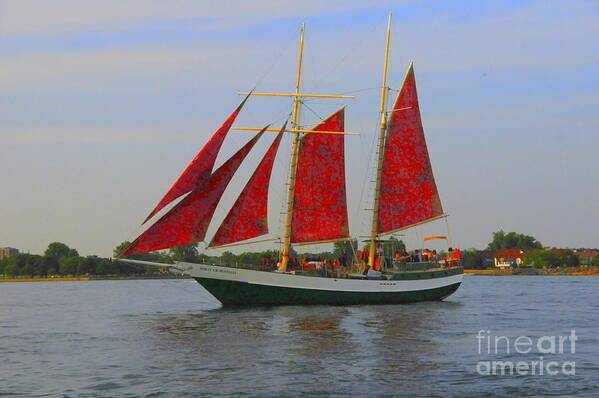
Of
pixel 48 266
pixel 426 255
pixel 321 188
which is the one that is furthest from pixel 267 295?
pixel 48 266

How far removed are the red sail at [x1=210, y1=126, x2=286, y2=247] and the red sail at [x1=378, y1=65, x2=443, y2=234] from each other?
362 inches

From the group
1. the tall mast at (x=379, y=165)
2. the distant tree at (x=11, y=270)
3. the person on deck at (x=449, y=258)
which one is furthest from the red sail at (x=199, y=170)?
the distant tree at (x=11, y=270)

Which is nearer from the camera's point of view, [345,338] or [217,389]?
[217,389]

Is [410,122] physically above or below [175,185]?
above

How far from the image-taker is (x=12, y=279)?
187125mm

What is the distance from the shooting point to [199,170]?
48750 millimetres

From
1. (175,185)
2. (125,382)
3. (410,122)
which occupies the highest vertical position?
(410,122)

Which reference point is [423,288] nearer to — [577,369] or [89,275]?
[577,369]

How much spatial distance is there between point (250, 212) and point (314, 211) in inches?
208

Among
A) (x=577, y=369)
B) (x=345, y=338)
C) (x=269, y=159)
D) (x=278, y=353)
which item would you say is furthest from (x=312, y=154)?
(x=577, y=369)

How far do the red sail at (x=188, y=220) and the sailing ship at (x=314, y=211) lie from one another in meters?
Answer: 0.05

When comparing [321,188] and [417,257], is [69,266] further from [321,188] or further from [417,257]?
[321,188]

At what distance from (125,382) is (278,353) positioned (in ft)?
22.0

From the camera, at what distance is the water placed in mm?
24750
